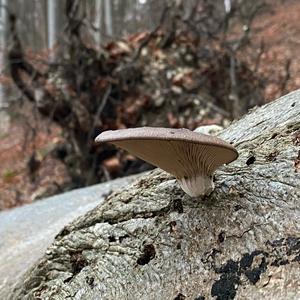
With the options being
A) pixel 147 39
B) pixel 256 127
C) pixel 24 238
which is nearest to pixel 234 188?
pixel 256 127

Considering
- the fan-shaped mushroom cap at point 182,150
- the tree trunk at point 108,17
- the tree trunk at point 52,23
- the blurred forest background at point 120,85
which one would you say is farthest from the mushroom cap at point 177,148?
the tree trunk at point 108,17

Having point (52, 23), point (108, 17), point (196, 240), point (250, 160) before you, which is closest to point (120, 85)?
point (250, 160)

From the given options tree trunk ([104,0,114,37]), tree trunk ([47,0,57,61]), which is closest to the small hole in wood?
tree trunk ([47,0,57,61])

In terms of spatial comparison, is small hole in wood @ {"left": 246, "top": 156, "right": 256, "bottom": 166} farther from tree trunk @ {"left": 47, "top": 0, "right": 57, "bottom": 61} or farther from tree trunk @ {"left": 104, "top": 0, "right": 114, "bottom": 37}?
tree trunk @ {"left": 104, "top": 0, "right": 114, "bottom": 37}

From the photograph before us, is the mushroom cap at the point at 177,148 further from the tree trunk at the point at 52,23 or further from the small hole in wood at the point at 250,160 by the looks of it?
the tree trunk at the point at 52,23

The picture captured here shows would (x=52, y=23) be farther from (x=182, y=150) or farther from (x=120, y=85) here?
(x=182, y=150)
